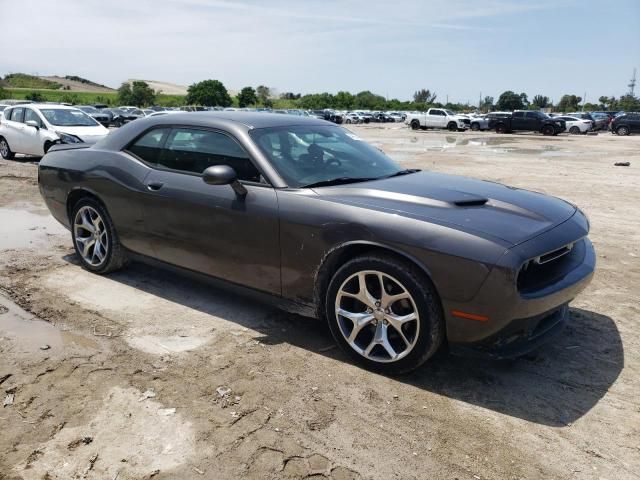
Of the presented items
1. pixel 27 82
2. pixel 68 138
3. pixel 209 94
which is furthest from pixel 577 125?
pixel 27 82

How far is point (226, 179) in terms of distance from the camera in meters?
3.61

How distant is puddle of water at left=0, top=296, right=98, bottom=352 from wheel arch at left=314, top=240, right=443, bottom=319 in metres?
1.54

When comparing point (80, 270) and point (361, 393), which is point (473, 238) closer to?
point (361, 393)

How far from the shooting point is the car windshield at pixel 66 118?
1338 cm

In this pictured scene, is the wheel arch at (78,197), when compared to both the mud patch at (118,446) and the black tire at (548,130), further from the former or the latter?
the black tire at (548,130)

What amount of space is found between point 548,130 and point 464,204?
35.9 m

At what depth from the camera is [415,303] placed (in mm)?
3068

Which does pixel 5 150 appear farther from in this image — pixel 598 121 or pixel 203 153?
pixel 598 121

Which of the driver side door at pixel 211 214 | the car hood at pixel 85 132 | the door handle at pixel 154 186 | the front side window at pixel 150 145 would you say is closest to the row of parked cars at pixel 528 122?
the car hood at pixel 85 132

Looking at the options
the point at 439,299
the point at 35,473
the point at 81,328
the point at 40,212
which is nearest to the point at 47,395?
the point at 35,473

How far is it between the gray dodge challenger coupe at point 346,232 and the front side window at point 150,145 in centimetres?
1

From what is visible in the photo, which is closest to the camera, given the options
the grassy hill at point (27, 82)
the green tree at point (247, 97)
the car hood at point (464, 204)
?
the car hood at point (464, 204)

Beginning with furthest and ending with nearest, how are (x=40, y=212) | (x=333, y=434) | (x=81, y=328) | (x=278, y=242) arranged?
(x=40, y=212) < (x=81, y=328) < (x=278, y=242) < (x=333, y=434)

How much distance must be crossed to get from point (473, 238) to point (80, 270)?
12.7ft
